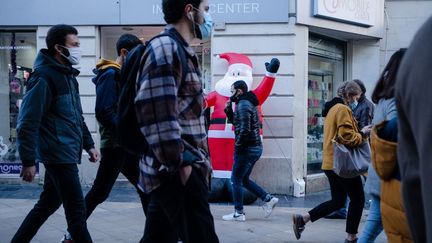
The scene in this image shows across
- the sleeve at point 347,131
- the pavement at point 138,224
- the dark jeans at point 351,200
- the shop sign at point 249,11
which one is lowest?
the pavement at point 138,224

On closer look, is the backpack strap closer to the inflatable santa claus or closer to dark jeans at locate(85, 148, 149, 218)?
dark jeans at locate(85, 148, 149, 218)

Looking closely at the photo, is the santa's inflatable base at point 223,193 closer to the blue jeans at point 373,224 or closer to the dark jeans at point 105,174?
the dark jeans at point 105,174

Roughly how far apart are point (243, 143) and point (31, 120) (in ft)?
10.9

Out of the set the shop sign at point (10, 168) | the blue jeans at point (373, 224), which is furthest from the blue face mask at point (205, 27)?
the shop sign at point (10, 168)

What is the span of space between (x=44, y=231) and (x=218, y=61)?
4.44 m

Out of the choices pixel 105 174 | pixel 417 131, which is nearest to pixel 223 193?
pixel 105 174

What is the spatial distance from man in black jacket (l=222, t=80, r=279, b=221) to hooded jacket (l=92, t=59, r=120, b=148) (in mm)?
2268

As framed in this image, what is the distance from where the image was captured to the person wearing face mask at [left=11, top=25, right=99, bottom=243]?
13.3 feet

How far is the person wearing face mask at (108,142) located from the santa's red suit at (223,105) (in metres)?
3.42

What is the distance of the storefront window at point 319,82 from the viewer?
1016 cm

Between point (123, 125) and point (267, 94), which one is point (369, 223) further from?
point (267, 94)

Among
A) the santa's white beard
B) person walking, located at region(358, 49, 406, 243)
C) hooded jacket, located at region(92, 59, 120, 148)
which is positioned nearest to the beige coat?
person walking, located at region(358, 49, 406, 243)

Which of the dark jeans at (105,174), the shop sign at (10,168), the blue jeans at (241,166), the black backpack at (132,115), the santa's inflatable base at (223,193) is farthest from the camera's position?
the shop sign at (10,168)

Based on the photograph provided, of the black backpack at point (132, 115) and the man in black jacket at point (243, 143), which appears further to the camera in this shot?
the man in black jacket at point (243, 143)
